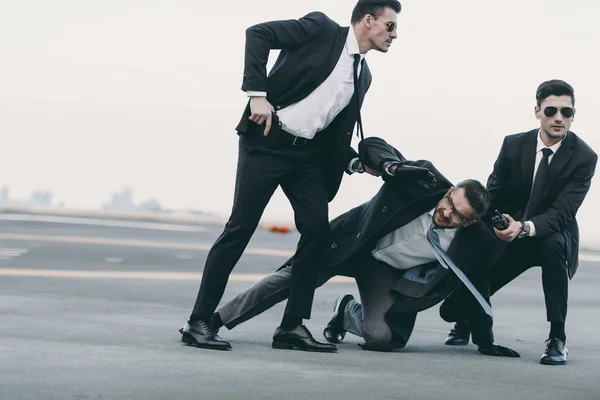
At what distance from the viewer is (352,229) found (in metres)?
7.58

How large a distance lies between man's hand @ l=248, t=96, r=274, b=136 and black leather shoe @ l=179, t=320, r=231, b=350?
113 cm

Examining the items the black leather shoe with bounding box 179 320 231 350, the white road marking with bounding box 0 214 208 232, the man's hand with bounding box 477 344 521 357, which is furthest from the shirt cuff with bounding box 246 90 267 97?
the white road marking with bounding box 0 214 208 232

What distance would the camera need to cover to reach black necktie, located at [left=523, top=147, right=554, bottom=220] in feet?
24.7

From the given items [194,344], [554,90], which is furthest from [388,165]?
[194,344]

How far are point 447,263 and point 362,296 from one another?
0.71 meters

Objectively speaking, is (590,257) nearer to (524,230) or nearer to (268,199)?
(524,230)

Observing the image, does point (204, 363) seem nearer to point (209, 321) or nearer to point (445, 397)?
point (209, 321)

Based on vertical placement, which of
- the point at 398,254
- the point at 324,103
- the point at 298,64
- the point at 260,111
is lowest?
the point at 398,254

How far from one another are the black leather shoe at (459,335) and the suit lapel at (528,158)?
1050mm

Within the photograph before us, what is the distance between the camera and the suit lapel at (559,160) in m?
7.49

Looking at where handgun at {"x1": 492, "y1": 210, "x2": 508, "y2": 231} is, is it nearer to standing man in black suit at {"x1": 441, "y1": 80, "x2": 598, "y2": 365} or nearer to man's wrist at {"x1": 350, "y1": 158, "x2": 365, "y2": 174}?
standing man in black suit at {"x1": 441, "y1": 80, "x2": 598, "y2": 365}

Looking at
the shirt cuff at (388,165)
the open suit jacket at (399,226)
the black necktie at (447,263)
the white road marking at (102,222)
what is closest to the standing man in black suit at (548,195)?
the open suit jacket at (399,226)

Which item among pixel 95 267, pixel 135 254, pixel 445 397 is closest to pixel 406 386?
pixel 445 397

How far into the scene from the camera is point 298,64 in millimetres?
7086
